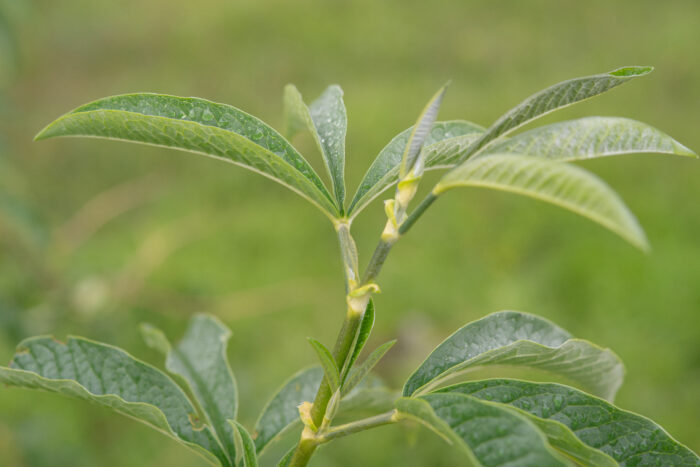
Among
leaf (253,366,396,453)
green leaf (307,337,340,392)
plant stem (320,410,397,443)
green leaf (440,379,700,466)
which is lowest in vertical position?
leaf (253,366,396,453)

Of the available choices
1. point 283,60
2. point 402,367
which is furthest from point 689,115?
point 283,60

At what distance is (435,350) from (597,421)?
0.44ft

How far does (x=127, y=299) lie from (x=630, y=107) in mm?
2436

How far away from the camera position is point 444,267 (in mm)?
2600

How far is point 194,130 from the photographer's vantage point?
487mm

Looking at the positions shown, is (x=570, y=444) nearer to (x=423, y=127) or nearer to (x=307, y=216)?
(x=423, y=127)

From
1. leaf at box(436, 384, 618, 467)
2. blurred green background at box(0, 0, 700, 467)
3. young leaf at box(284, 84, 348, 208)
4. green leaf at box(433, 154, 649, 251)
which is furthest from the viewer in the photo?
Answer: blurred green background at box(0, 0, 700, 467)

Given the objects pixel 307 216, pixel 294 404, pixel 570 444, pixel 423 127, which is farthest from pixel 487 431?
pixel 307 216

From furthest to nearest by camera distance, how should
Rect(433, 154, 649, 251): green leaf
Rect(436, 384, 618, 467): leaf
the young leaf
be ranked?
1. the young leaf
2. Rect(436, 384, 618, 467): leaf
3. Rect(433, 154, 649, 251): green leaf

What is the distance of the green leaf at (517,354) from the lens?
512 millimetres

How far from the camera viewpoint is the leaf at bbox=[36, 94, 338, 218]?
0.49m

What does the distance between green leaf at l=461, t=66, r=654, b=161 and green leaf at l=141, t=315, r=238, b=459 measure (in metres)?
0.36

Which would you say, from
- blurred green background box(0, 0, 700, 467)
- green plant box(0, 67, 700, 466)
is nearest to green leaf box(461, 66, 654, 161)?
green plant box(0, 67, 700, 466)

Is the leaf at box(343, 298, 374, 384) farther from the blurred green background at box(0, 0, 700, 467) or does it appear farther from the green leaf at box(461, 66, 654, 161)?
the blurred green background at box(0, 0, 700, 467)
